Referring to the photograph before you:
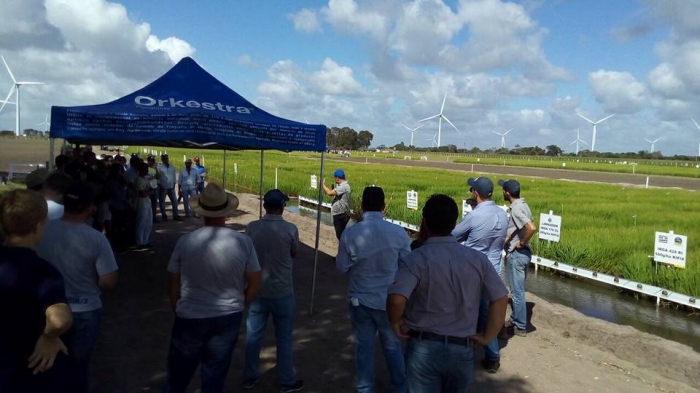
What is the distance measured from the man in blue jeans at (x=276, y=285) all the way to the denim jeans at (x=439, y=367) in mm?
1597

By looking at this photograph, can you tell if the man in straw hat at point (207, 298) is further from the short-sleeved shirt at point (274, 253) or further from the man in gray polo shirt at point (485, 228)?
the man in gray polo shirt at point (485, 228)

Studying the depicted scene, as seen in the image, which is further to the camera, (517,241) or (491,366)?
(517,241)

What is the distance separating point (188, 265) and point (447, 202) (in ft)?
5.38

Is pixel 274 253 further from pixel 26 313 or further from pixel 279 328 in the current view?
pixel 26 313

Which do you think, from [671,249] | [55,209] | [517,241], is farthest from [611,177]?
[55,209]

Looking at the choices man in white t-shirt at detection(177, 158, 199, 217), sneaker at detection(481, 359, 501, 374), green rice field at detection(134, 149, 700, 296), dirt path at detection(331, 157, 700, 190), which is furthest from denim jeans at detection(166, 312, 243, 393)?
dirt path at detection(331, 157, 700, 190)

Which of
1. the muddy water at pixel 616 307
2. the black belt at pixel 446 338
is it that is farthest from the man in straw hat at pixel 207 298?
the muddy water at pixel 616 307

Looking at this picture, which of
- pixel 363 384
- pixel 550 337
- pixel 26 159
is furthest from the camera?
pixel 26 159

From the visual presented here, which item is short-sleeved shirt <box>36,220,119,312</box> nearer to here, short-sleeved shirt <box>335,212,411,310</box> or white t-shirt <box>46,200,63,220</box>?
white t-shirt <box>46,200,63,220</box>

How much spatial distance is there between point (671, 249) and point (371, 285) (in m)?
7.02

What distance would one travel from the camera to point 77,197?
3.03 m

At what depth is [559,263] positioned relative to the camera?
35.0ft

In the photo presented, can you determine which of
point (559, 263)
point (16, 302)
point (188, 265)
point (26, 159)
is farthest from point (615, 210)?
point (26, 159)

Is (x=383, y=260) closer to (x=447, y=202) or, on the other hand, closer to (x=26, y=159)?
(x=447, y=202)
